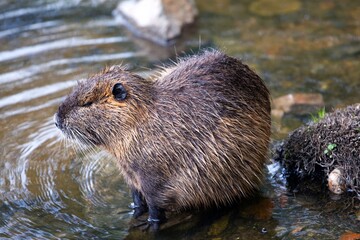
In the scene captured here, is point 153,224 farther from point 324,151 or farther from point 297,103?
point 297,103

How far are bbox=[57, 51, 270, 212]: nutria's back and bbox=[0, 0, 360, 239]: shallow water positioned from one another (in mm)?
272

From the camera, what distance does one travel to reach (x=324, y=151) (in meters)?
4.36

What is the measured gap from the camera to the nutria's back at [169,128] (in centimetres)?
405

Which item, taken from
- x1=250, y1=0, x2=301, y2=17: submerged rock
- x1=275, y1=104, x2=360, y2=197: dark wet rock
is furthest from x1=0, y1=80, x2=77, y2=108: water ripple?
x1=250, y1=0, x2=301, y2=17: submerged rock

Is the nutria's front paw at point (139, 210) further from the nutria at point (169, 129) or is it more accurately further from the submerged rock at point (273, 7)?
the submerged rock at point (273, 7)

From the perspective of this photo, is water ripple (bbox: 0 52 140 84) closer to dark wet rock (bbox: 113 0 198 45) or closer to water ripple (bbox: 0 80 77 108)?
water ripple (bbox: 0 80 77 108)

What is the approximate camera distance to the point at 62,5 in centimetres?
819

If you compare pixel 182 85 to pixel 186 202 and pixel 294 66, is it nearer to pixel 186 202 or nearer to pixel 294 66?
pixel 186 202

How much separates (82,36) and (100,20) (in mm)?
568

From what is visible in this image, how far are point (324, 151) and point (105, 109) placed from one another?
4.98 feet

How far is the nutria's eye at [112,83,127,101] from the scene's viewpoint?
4039mm

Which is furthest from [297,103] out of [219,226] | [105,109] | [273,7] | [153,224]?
[273,7]

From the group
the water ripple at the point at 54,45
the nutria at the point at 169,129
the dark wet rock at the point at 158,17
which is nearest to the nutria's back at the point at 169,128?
the nutria at the point at 169,129

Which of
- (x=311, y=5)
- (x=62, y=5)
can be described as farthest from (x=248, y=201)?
(x=62, y=5)
